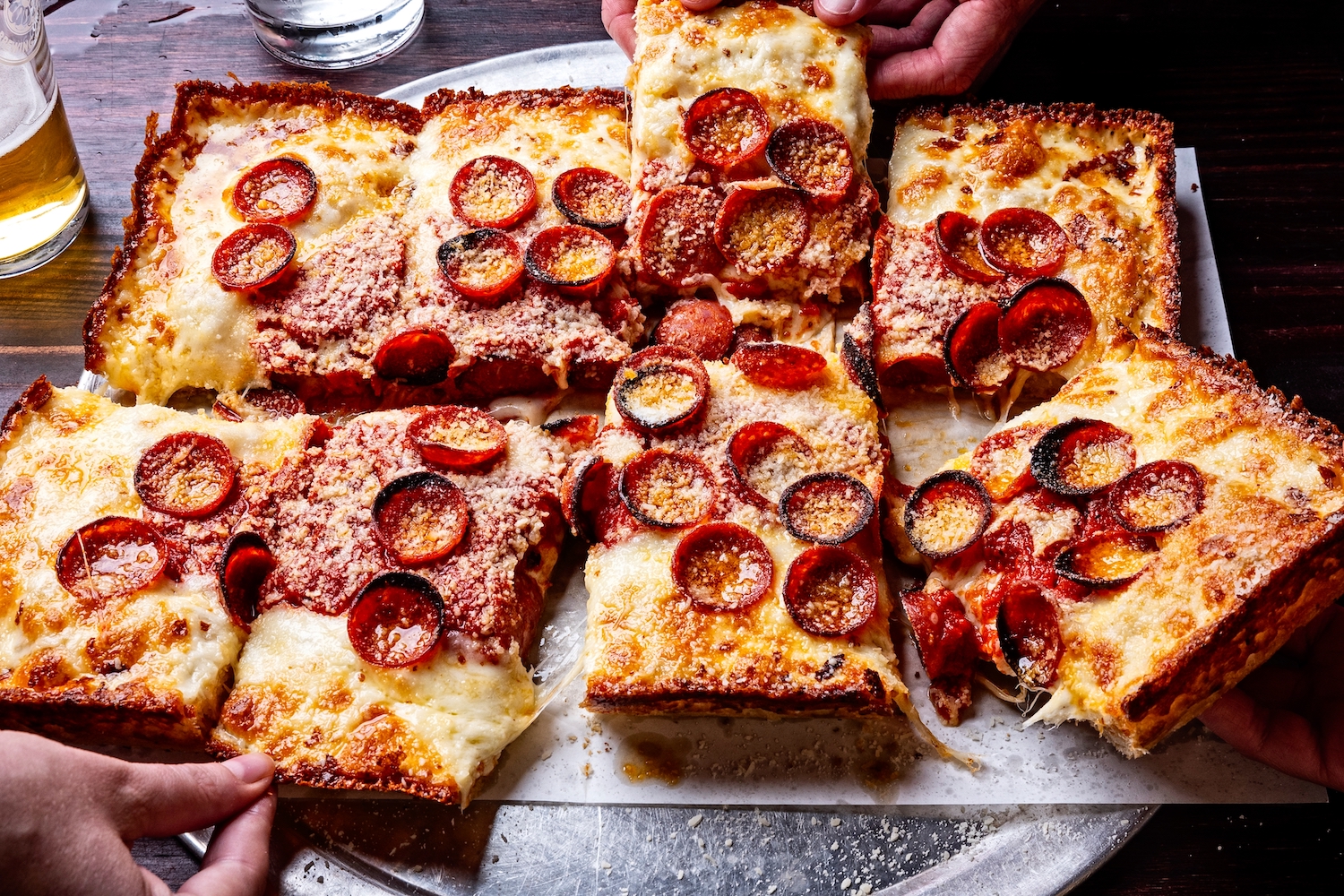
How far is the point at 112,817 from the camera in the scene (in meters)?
3.19

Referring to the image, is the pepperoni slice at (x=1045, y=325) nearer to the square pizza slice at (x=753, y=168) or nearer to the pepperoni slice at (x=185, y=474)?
the square pizza slice at (x=753, y=168)

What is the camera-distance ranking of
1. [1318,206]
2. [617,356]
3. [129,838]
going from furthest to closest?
[1318,206] → [617,356] → [129,838]

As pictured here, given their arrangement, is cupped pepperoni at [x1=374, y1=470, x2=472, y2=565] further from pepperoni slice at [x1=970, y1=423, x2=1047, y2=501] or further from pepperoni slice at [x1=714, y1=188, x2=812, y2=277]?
pepperoni slice at [x1=970, y1=423, x2=1047, y2=501]

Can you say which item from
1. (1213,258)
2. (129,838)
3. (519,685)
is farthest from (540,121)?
(129,838)

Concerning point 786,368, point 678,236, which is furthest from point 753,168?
point 786,368

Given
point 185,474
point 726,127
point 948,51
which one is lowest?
point 185,474

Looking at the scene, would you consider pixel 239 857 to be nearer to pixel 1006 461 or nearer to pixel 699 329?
pixel 699 329

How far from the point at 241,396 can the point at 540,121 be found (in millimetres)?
1899

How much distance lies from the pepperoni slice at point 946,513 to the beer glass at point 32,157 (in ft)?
13.7

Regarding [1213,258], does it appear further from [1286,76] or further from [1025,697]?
[1025,697]

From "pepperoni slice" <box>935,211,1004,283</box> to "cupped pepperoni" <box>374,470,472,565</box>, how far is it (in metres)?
2.32

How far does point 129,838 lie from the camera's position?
329 centimetres

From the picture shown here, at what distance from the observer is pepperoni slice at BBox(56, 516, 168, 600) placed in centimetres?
421

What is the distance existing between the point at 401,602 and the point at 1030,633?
227 cm
